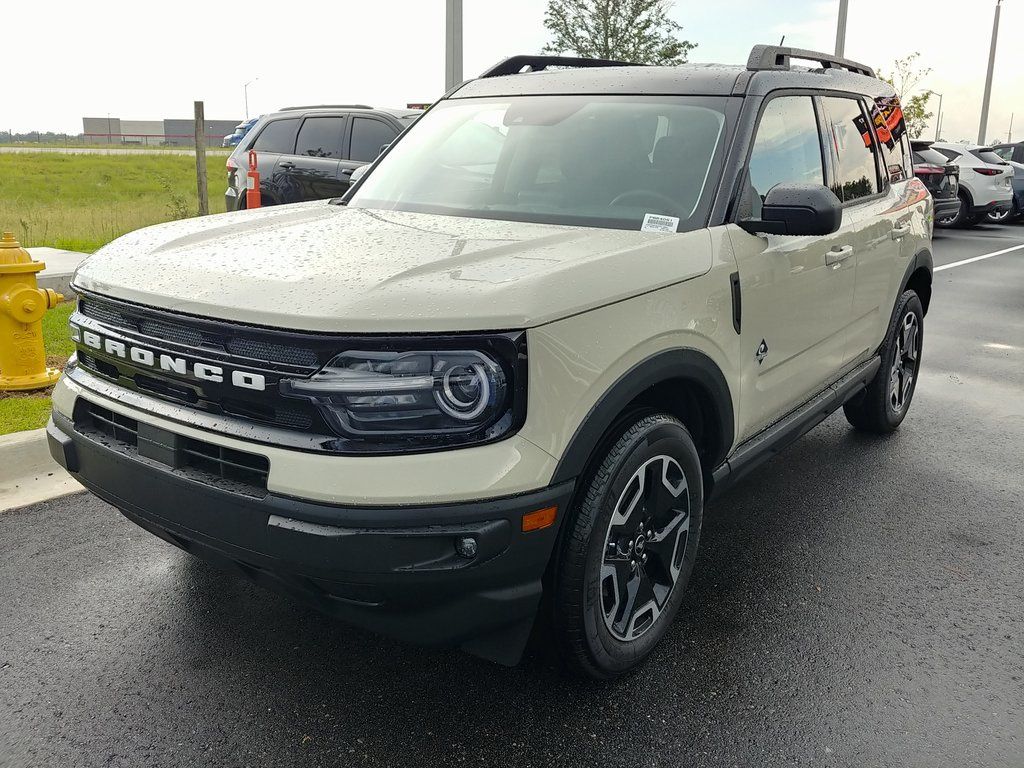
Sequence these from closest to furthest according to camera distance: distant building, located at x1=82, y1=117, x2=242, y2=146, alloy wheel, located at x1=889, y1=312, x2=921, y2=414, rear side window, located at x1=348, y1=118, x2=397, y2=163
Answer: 1. alloy wheel, located at x1=889, y1=312, x2=921, y2=414
2. rear side window, located at x1=348, y1=118, x2=397, y2=163
3. distant building, located at x1=82, y1=117, x2=242, y2=146

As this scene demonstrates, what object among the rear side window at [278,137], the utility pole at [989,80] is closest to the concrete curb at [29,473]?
the rear side window at [278,137]

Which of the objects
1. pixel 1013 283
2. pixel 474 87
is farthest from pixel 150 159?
pixel 474 87

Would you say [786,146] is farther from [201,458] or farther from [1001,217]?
[1001,217]

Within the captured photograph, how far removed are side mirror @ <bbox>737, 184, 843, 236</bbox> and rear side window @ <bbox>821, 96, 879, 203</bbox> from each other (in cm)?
110

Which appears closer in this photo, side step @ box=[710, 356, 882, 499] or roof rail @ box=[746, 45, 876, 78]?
side step @ box=[710, 356, 882, 499]

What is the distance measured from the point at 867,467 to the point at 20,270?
480 cm

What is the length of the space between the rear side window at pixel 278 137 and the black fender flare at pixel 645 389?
8.81 meters

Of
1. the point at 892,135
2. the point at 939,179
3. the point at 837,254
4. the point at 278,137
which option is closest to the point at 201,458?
the point at 837,254

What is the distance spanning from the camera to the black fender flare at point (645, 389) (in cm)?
238

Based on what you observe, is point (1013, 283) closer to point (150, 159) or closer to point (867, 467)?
point (867, 467)

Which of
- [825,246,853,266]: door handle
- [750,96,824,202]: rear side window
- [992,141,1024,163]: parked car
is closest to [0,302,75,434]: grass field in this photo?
[750,96,824,202]: rear side window

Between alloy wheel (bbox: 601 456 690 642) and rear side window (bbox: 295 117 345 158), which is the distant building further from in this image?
alloy wheel (bbox: 601 456 690 642)

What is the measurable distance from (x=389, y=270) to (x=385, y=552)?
74cm

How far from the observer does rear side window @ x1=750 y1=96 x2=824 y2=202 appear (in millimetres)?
3406
